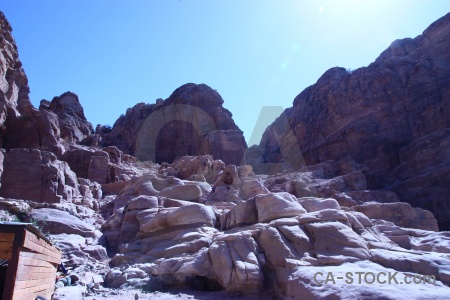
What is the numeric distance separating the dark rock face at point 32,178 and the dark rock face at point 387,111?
32.3 metres

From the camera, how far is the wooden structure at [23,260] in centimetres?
553

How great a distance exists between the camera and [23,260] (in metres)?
5.85

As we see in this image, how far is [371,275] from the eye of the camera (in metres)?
8.52

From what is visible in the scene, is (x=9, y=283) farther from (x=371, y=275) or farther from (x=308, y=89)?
(x=308, y=89)

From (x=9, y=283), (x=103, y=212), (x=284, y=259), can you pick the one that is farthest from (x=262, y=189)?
(x=9, y=283)

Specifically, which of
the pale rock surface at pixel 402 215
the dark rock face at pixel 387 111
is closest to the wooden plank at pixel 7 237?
the pale rock surface at pixel 402 215

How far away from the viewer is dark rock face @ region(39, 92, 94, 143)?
1781 inches

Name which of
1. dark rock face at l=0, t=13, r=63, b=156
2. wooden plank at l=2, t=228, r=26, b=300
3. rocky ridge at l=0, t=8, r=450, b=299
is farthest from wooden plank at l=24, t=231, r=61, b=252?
dark rock face at l=0, t=13, r=63, b=156

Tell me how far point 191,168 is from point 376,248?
85.3 ft

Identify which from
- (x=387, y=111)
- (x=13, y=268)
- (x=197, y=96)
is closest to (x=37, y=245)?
→ (x=13, y=268)

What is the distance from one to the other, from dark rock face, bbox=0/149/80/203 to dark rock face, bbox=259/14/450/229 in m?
32.3

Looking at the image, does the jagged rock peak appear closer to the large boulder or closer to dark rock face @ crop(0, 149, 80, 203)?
dark rock face @ crop(0, 149, 80, 203)

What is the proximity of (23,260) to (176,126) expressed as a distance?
2490 inches

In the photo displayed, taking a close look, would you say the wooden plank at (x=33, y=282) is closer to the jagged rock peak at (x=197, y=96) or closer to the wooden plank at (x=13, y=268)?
the wooden plank at (x=13, y=268)
